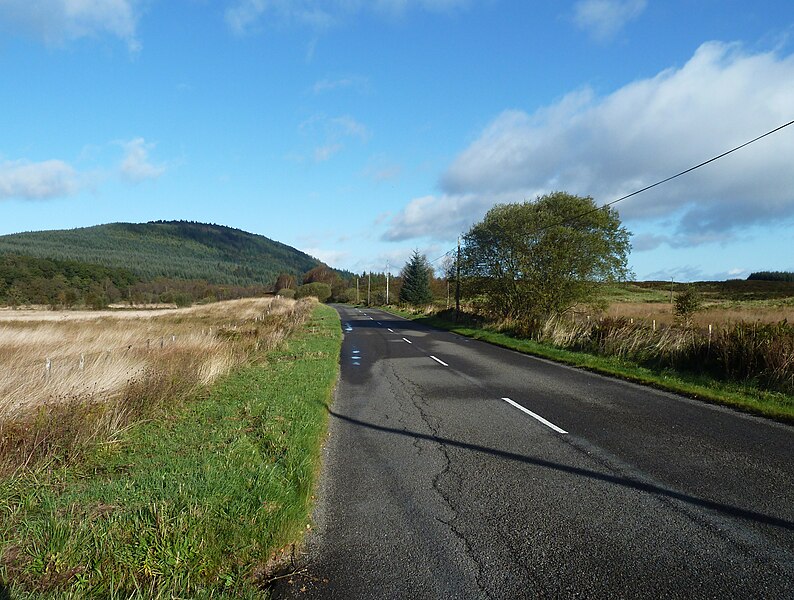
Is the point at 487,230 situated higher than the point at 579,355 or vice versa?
the point at 487,230

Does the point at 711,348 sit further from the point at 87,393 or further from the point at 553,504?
the point at 87,393

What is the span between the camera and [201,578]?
125 inches

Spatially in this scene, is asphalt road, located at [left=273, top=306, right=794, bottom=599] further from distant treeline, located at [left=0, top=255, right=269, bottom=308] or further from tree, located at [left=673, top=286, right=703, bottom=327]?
distant treeline, located at [left=0, top=255, right=269, bottom=308]

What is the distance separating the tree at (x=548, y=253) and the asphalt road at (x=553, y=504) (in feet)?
55.8

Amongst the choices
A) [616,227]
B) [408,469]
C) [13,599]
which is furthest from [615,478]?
[616,227]

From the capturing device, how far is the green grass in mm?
3067

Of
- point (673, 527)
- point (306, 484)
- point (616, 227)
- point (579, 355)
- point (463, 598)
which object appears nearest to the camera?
point (463, 598)

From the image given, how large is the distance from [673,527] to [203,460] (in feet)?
14.8

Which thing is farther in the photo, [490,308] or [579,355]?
[490,308]

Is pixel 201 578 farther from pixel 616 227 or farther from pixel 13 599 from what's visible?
pixel 616 227

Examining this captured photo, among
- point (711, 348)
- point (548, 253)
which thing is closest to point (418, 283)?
point (548, 253)

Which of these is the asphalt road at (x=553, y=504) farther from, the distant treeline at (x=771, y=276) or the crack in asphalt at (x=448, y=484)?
the distant treeline at (x=771, y=276)

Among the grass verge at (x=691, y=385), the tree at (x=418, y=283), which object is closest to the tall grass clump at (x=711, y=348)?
the grass verge at (x=691, y=385)

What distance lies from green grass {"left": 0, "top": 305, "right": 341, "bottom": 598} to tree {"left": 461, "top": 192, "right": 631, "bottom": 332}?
19.9 m
